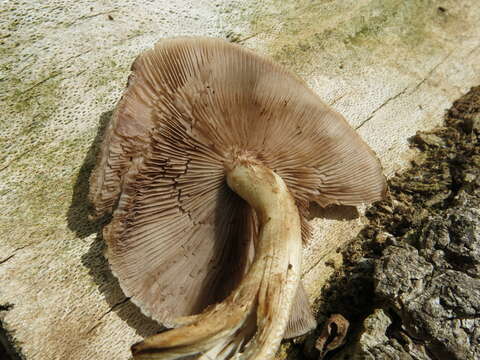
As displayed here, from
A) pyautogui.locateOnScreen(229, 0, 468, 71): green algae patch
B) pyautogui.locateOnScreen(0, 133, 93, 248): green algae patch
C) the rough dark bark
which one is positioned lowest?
the rough dark bark

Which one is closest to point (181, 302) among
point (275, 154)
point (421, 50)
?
point (275, 154)

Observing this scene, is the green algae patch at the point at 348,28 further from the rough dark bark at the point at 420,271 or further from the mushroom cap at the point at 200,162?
the rough dark bark at the point at 420,271

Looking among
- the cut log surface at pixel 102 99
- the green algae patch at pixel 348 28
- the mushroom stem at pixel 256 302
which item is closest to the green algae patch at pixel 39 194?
the cut log surface at pixel 102 99

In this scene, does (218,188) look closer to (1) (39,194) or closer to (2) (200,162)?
(2) (200,162)

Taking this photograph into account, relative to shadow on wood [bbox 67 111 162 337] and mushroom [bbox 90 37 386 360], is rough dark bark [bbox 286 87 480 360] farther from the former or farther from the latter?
shadow on wood [bbox 67 111 162 337]

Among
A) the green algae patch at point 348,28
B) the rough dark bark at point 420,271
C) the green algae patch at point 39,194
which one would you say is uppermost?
the green algae patch at point 348,28

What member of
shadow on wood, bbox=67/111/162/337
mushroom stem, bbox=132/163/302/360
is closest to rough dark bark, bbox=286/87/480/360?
mushroom stem, bbox=132/163/302/360

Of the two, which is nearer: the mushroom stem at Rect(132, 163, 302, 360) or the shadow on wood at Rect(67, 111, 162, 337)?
the mushroom stem at Rect(132, 163, 302, 360)

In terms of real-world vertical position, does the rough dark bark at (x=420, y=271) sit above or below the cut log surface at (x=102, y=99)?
below

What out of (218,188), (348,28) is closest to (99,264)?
(218,188)
